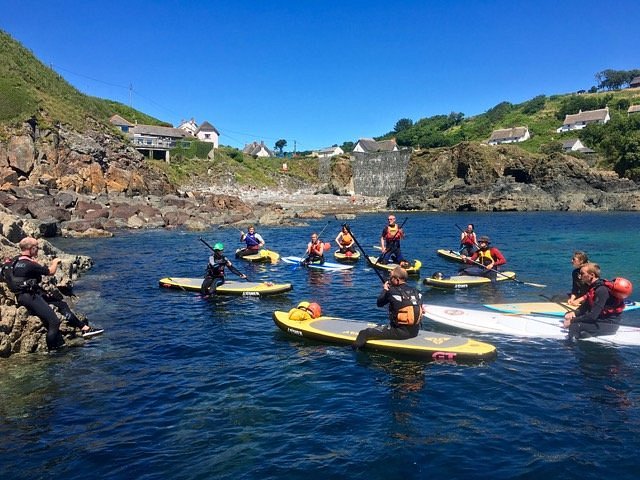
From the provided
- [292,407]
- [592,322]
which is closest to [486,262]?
[592,322]

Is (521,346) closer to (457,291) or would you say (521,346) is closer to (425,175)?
(457,291)

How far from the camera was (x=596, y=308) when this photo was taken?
10.4 metres

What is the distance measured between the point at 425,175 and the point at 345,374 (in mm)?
68866

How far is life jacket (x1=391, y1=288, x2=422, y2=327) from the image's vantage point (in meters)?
9.84

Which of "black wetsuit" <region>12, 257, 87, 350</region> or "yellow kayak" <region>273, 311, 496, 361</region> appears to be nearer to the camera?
"black wetsuit" <region>12, 257, 87, 350</region>

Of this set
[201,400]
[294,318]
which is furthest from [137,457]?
[294,318]

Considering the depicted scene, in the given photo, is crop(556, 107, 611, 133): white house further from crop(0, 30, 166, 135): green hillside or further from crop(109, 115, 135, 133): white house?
crop(0, 30, 166, 135): green hillside

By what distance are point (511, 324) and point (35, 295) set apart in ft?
33.3

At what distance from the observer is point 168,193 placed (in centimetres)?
5297

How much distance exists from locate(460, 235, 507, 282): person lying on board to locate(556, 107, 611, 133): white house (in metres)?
90.4

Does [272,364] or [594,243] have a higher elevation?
[594,243]

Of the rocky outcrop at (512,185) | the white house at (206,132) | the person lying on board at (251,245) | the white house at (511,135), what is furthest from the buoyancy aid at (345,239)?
the white house at (511,135)

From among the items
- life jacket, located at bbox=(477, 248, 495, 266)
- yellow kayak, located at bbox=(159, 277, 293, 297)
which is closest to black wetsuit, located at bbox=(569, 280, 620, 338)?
life jacket, located at bbox=(477, 248, 495, 266)

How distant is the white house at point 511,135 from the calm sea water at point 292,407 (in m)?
91.6
